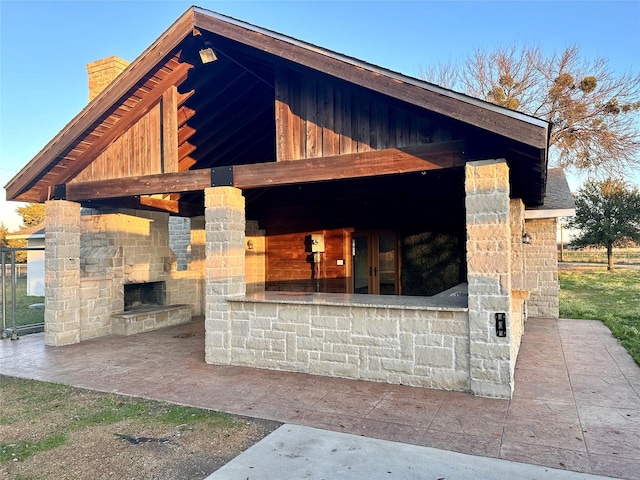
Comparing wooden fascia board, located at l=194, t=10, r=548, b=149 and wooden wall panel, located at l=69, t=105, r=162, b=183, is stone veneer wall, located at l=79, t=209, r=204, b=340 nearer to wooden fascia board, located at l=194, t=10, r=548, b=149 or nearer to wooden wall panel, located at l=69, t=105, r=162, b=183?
wooden wall panel, located at l=69, t=105, r=162, b=183

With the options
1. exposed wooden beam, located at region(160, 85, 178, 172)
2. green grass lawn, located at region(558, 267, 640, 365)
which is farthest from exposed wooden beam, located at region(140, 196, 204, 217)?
green grass lawn, located at region(558, 267, 640, 365)

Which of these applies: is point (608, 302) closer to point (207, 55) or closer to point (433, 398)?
point (433, 398)

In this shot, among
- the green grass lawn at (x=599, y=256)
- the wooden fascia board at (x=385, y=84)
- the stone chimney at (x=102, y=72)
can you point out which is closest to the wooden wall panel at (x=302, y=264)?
the stone chimney at (x=102, y=72)

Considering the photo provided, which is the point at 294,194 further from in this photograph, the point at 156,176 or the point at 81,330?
the point at 81,330

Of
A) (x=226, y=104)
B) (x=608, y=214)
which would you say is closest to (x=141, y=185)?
(x=226, y=104)

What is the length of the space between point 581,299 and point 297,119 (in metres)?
13.4

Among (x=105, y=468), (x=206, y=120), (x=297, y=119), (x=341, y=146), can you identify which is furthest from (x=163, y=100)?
(x=105, y=468)

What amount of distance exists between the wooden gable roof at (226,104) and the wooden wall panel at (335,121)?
0.48 ft

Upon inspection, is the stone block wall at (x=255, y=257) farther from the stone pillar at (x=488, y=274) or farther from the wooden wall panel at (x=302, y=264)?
the stone pillar at (x=488, y=274)

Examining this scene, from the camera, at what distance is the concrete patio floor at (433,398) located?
12.1 ft

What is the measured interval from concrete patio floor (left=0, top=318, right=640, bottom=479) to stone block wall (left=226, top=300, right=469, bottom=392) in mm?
185

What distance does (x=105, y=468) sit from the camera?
3.41m

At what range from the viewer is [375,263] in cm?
1099

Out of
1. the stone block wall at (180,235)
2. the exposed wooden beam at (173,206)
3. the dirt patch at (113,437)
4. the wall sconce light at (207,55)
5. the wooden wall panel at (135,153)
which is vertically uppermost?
the wall sconce light at (207,55)
